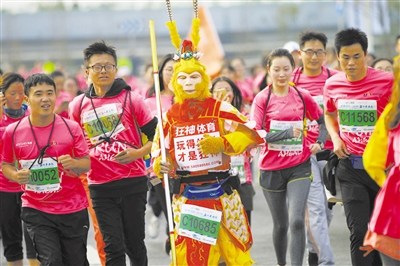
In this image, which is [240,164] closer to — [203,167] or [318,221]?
[318,221]

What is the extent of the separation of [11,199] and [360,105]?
3.70m

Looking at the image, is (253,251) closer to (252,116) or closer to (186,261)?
(252,116)

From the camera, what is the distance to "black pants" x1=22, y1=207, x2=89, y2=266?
9.52m

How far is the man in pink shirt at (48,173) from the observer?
31.5ft

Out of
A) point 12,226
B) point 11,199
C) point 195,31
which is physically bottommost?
Result: point 12,226

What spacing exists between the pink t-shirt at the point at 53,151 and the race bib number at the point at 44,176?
2 centimetres

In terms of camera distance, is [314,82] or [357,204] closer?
[357,204]

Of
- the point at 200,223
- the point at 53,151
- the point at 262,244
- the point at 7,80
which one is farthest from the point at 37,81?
the point at 262,244

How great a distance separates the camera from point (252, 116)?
11141mm

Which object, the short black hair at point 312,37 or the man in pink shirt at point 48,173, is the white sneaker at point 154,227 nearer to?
the short black hair at point 312,37

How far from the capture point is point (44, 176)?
31.6 ft

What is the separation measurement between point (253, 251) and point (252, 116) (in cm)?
274

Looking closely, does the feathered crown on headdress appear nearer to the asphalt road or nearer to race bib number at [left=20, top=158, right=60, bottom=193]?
race bib number at [left=20, top=158, right=60, bottom=193]

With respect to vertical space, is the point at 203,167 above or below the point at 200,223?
above
